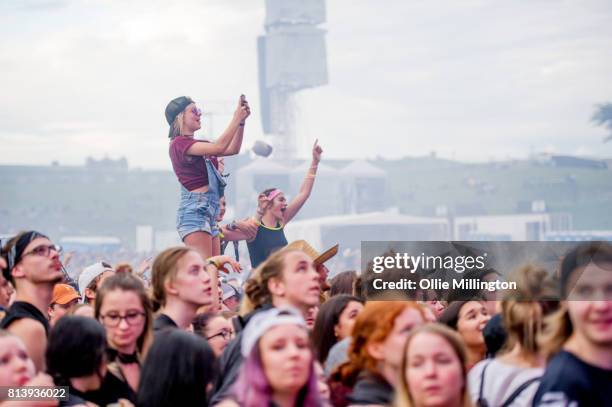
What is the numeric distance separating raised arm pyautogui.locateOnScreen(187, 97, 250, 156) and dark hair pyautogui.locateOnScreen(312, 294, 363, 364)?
2.70 m

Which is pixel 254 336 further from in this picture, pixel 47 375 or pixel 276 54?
pixel 276 54

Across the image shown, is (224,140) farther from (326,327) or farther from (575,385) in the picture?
(575,385)

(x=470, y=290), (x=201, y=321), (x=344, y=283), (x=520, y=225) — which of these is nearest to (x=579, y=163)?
(x=520, y=225)

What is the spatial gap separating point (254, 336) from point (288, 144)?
160235 millimetres

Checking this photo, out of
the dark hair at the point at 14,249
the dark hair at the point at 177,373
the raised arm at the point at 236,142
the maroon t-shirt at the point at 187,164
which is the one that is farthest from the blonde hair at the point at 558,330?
the maroon t-shirt at the point at 187,164

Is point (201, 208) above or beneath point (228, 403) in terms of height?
above

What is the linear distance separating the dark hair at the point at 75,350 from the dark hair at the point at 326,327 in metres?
1.50

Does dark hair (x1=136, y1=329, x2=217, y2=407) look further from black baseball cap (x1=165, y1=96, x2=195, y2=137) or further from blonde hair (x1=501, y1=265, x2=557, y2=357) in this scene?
black baseball cap (x1=165, y1=96, x2=195, y2=137)

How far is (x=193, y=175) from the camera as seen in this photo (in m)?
9.98

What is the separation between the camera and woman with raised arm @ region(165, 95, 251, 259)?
984cm

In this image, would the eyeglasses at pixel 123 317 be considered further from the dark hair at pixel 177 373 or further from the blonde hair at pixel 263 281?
the dark hair at pixel 177 373

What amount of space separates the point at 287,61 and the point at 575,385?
540 ft

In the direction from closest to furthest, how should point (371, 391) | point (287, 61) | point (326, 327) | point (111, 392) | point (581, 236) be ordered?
1. point (371, 391)
2. point (111, 392)
3. point (326, 327)
4. point (581, 236)
5. point (287, 61)

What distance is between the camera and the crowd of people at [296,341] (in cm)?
493
